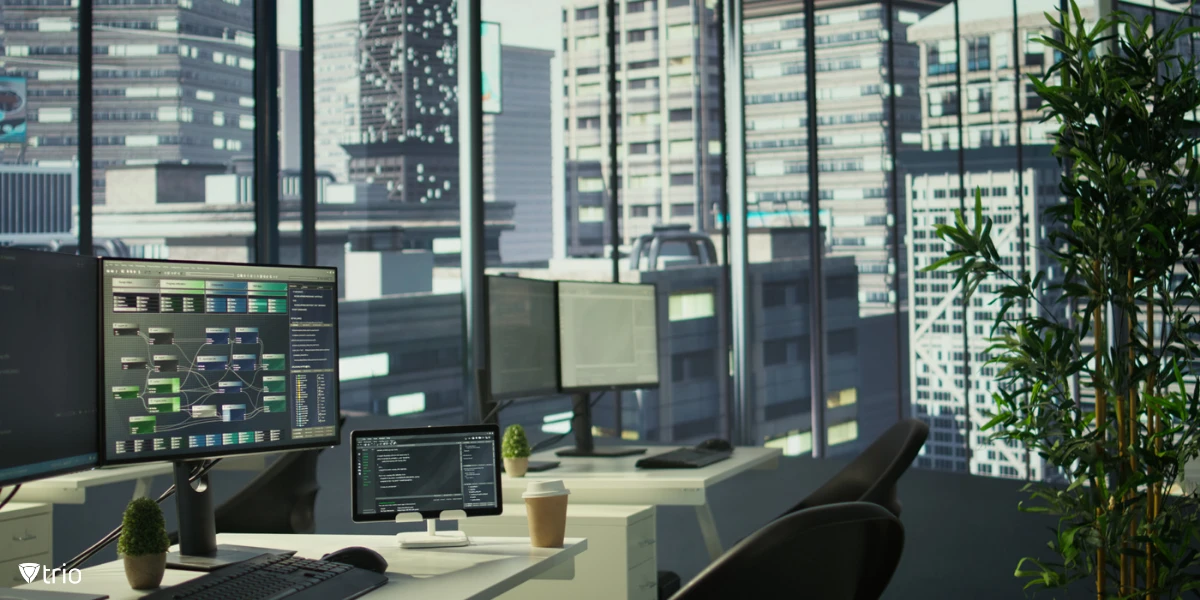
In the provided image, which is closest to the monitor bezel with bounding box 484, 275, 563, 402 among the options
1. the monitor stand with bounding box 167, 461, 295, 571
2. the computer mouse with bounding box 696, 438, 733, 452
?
the computer mouse with bounding box 696, 438, 733, 452

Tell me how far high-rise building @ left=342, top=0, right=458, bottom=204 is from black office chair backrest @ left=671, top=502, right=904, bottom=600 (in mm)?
4944

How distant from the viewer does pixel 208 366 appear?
202cm

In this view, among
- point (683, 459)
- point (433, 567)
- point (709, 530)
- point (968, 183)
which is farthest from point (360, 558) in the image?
point (968, 183)

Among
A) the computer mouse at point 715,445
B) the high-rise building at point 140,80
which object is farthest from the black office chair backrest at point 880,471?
the high-rise building at point 140,80

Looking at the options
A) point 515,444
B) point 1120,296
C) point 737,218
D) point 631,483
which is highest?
point 737,218

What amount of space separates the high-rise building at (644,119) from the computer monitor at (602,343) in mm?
2956

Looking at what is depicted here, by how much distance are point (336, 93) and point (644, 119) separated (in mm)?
2685

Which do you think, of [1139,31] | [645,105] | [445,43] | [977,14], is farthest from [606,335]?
[645,105]

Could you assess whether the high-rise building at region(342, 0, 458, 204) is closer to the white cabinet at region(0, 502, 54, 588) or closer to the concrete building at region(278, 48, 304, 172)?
the concrete building at region(278, 48, 304, 172)

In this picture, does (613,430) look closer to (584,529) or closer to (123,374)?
(584,529)

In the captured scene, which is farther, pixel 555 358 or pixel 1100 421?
pixel 555 358

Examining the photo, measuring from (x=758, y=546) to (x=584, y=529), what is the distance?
5.57ft

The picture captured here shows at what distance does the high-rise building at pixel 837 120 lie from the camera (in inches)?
286

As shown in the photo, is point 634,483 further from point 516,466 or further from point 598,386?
point 598,386
